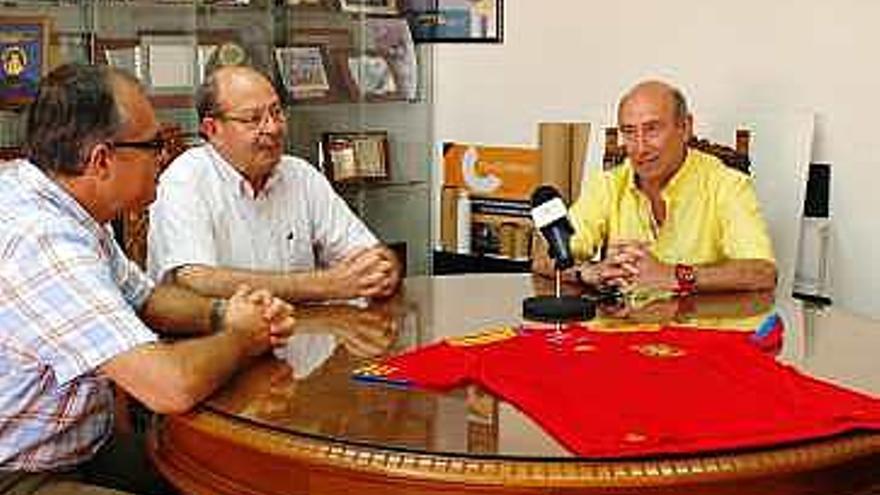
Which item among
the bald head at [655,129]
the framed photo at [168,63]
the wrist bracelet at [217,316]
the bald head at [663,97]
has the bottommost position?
the wrist bracelet at [217,316]

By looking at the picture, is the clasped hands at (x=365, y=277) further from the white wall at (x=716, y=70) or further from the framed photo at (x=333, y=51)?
the framed photo at (x=333, y=51)

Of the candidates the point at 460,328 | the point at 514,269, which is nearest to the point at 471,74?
the point at 514,269

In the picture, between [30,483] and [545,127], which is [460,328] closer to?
[30,483]

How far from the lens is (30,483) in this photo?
2.05 meters

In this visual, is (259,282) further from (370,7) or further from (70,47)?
(370,7)

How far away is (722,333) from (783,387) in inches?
16.6

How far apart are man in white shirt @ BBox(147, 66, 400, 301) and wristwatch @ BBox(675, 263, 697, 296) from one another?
2.14 ft

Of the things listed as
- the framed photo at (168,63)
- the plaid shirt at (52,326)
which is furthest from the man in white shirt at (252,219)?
the framed photo at (168,63)

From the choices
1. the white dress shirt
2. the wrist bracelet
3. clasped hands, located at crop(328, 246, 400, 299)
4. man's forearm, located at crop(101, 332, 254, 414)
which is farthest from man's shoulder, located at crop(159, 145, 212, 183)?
man's forearm, located at crop(101, 332, 254, 414)

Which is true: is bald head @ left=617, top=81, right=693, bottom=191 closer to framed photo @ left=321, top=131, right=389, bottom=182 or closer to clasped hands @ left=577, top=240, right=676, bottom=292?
clasped hands @ left=577, top=240, right=676, bottom=292

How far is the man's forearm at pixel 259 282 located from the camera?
105 inches

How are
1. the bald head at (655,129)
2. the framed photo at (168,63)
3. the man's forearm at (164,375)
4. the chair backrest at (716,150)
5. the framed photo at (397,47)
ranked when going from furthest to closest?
the framed photo at (397,47)
the framed photo at (168,63)
the chair backrest at (716,150)
the bald head at (655,129)
the man's forearm at (164,375)

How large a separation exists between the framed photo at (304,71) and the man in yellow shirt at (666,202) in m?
1.54

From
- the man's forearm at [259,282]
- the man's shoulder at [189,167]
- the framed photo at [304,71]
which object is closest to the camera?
the man's forearm at [259,282]
